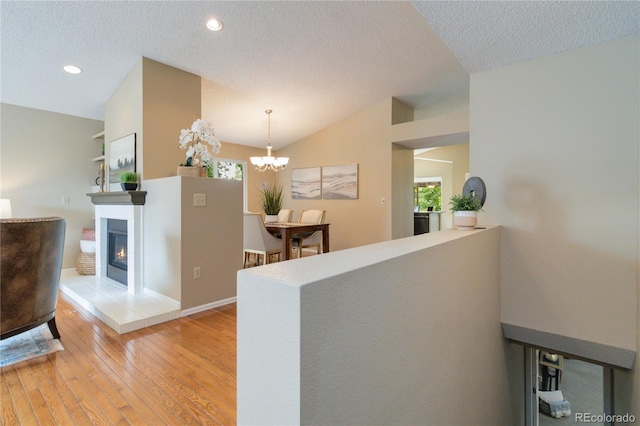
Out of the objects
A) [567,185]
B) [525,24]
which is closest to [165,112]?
[525,24]

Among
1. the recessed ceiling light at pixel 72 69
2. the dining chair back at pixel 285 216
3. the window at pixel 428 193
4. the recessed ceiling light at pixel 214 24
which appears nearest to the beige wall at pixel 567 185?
the recessed ceiling light at pixel 214 24

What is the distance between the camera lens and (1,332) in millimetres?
1967

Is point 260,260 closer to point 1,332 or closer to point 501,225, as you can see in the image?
point 1,332

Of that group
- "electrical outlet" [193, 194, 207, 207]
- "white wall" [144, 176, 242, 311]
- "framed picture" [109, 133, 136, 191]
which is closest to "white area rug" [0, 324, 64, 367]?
"white wall" [144, 176, 242, 311]

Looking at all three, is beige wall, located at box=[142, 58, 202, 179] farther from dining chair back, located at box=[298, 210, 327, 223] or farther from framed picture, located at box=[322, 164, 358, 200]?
framed picture, located at box=[322, 164, 358, 200]

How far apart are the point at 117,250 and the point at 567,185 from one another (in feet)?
15.5

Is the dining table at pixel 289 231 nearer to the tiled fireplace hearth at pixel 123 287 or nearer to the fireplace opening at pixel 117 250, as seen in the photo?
the tiled fireplace hearth at pixel 123 287

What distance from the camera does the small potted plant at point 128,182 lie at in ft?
10.9

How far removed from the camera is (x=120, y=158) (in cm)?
389

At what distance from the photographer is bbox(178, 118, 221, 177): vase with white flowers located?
10.3 ft

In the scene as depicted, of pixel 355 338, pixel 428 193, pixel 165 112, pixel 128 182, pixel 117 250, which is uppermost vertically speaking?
pixel 165 112

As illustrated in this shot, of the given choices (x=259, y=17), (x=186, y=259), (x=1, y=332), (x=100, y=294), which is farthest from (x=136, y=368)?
(x=259, y=17)

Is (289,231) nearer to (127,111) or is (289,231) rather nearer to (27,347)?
(127,111)

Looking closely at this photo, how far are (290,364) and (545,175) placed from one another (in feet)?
8.01
